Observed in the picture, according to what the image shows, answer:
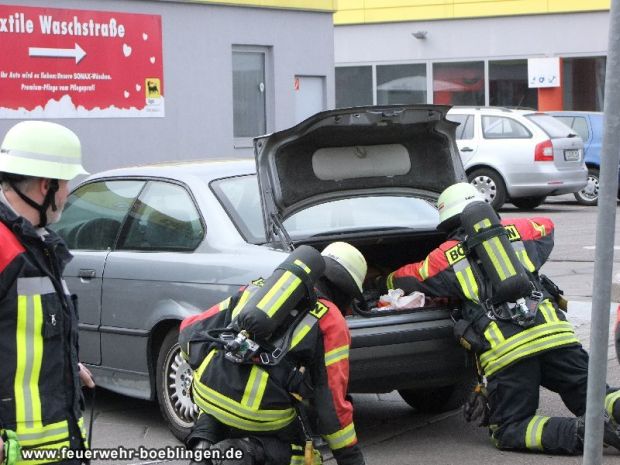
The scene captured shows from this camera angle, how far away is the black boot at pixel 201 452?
15.5 feet

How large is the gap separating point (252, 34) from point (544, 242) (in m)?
12.5

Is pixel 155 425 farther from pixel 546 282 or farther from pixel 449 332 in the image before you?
pixel 546 282

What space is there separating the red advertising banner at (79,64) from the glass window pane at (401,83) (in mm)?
15797

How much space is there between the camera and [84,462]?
143 inches

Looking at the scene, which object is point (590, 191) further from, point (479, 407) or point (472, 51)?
point (479, 407)

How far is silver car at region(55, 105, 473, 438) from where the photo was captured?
20.5 feet

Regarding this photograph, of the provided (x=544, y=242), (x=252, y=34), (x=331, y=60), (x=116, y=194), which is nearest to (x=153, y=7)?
(x=252, y=34)

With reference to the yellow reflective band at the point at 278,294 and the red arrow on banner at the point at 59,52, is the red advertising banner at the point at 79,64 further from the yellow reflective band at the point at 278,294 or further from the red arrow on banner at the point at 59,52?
the yellow reflective band at the point at 278,294

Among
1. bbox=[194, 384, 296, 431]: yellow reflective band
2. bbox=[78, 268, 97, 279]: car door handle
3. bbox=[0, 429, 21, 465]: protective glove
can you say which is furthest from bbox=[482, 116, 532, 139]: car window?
bbox=[0, 429, 21, 465]: protective glove

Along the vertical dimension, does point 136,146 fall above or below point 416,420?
above

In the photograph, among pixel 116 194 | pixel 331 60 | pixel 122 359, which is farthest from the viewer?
pixel 331 60

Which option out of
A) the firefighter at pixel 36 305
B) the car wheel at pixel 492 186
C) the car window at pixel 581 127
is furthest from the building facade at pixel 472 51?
the firefighter at pixel 36 305

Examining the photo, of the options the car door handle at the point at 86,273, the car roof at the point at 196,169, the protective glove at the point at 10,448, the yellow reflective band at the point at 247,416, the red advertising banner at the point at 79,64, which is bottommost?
the yellow reflective band at the point at 247,416

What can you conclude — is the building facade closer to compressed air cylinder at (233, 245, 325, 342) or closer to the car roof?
the car roof
